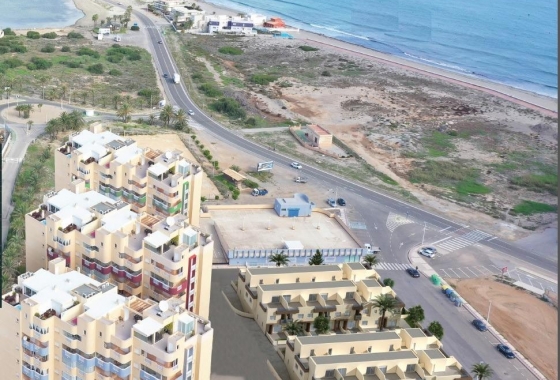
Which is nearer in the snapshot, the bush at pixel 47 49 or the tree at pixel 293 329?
the tree at pixel 293 329

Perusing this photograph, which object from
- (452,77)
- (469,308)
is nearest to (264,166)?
(469,308)

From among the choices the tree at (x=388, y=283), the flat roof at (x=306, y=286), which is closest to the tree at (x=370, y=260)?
the tree at (x=388, y=283)

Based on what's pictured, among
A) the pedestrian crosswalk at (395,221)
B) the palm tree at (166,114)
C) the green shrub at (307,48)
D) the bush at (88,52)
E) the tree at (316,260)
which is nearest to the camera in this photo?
the tree at (316,260)

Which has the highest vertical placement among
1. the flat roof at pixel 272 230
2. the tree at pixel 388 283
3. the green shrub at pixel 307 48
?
the green shrub at pixel 307 48

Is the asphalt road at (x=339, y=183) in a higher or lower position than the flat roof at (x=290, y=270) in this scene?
lower

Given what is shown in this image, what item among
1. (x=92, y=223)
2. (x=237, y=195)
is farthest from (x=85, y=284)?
(x=237, y=195)

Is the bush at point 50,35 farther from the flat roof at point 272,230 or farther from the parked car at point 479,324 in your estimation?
the parked car at point 479,324

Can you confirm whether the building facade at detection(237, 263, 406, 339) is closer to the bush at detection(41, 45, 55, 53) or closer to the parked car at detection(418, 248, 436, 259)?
the parked car at detection(418, 248, 436, 259)

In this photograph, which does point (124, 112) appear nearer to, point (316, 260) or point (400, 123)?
point (400, 123)

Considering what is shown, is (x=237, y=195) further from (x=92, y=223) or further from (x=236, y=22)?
(x=236, y=22)
